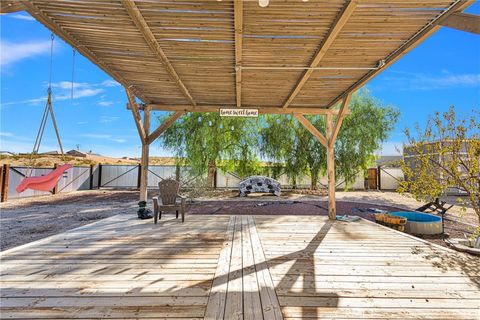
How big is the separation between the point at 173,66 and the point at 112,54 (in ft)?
2.92

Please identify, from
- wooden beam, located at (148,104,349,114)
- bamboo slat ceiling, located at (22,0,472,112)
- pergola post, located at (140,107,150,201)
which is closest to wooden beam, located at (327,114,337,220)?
wooden beam, located at (148,104,349,114)

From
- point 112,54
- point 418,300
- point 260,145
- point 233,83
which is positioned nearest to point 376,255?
point 418,300

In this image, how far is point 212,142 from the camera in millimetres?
11328

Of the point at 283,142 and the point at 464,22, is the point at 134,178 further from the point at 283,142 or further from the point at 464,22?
the point at 464,22

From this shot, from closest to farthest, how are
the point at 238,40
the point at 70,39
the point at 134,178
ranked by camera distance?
the point at 238,40, the point at 70,39, the point at 134,178

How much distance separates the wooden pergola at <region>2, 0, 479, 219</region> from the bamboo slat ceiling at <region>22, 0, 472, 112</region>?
1 cm

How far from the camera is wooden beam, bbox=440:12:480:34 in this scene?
194cm

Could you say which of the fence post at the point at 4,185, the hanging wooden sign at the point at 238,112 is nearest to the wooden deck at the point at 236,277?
the hanging wooden sign at the point at 238,112

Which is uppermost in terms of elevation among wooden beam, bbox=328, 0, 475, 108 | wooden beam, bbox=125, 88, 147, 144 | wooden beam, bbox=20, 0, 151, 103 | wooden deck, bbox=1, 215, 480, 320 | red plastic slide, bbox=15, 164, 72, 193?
wooden beam, bbox=20, 0, 151, 103

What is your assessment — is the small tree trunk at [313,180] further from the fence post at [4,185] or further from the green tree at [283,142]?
the fence post at [4,185]

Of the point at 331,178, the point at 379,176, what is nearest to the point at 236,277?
the point at 331,178

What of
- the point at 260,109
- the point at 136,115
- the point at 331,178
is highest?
the point at 260,109

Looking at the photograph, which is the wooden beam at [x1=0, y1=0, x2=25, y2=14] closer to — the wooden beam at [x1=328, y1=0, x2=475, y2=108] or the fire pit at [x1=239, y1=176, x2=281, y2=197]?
the wooden beam at [x1=328, y1=0, x2=475, y2=108]

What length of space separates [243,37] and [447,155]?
10.7 ft
